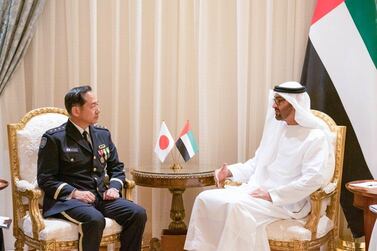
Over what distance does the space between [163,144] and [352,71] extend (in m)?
1.49

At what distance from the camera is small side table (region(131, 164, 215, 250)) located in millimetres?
3826

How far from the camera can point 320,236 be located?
346cm

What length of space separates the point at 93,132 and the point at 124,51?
108 centimetres

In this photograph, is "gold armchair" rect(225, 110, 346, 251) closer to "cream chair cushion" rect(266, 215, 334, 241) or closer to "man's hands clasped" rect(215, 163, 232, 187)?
"cream chair cushion" rect(266, 215, 334, 241)

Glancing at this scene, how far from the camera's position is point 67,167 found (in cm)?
351

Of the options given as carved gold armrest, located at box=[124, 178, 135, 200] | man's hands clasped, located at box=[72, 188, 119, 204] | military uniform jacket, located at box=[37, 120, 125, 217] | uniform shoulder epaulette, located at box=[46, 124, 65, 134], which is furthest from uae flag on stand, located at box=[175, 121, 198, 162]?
uniform shoulder epaulette, located at box=[46, 124, 65, 134]

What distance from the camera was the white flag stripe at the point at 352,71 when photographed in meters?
4.08

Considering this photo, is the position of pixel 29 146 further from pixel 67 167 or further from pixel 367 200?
pixel 367 200

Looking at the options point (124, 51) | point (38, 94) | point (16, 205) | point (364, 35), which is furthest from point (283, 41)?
point (16, 205)

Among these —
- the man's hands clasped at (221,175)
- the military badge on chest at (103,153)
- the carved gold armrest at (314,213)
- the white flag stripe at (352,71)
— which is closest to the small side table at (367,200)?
the carved gold armrest at (314,213)

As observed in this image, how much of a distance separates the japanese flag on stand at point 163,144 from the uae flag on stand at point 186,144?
0.07 m


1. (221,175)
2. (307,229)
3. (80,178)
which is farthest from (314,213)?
(80,178)

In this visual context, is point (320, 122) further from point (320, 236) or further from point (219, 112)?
point (219, 112)

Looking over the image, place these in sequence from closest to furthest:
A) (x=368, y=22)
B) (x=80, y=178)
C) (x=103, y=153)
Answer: (x=80, y=178), (x=103, y=153), (x=368, y=22)
